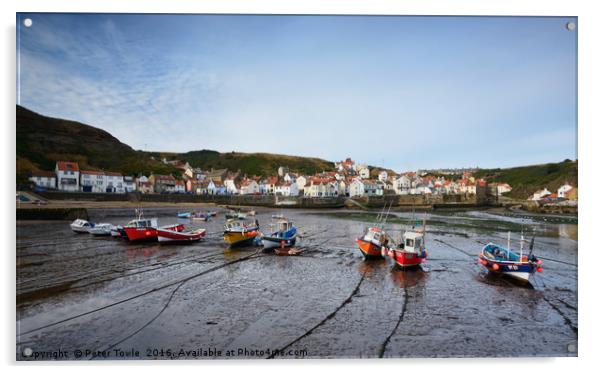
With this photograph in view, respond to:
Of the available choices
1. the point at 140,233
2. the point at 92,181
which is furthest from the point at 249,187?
the point at 140,233

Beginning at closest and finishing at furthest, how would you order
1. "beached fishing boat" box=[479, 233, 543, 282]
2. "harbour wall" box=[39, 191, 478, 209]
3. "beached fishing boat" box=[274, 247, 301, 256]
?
1. "beached fishing boat" box=[479, 233, 543, 282]
2. "beached fishing boat" box=[274, 247, 301, 256]
3. "harbour wall" box=[39, 191, 478, 209]

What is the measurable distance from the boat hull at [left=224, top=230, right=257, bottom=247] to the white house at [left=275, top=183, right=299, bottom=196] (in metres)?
29.8

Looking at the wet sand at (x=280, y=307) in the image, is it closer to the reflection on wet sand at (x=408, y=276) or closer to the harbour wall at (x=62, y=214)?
the reflection on wet sand at (x=408, y=276)

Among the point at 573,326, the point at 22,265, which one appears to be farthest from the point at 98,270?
the point at 573,326

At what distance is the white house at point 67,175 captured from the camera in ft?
34.7

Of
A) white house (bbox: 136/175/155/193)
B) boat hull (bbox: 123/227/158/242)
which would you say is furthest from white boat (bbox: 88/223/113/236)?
white house (bbox: 136/175/155/193)

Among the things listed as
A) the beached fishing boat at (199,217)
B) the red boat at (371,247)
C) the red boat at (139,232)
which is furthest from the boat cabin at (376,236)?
the beached fishing boat at (199,217)

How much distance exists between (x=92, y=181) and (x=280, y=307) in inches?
691

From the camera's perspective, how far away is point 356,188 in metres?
38.9

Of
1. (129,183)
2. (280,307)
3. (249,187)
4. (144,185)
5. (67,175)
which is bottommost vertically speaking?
(280,307)

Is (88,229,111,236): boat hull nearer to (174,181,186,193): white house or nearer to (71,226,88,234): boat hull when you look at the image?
(71,226,88,234): boat hull

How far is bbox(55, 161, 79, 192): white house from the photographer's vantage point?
10582mm

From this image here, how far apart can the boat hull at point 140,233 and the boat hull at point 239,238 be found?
8.91ft

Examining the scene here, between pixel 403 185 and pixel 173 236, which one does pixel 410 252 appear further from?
pixel 403 185
